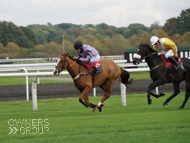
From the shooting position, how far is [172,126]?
17.8 feet

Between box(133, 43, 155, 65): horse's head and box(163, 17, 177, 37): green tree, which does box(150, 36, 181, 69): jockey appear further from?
box(163, 17, 177, 37): green tree

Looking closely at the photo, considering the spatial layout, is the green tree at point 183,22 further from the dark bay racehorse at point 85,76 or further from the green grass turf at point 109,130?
the green grass turf at point 109,130

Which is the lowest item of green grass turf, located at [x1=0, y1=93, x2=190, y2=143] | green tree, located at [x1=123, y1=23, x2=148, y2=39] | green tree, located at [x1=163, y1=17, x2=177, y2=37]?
green grass turf, located at [x1=0, y1=93, x2=190, y2=143]

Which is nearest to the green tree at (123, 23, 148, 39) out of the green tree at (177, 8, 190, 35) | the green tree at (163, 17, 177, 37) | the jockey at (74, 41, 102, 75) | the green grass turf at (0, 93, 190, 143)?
the green tree at (177, 8, 190, 35)

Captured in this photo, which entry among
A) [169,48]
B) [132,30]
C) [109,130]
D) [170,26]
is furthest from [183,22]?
[109,130]

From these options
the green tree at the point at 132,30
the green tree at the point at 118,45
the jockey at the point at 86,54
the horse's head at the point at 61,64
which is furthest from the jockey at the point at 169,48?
the green tree at the point at 132,30

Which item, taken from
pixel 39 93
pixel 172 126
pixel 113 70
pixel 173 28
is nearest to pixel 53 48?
pixel 173 28

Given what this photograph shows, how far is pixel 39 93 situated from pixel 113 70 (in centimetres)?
439

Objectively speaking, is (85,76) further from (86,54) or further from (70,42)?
(70,42)

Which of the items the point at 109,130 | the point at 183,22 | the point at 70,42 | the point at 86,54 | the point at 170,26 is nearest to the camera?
the point at 109,130

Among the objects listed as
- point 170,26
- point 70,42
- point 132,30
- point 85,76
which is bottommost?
point 85,76

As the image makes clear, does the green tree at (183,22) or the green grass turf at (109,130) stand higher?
the green tree at (183,22)

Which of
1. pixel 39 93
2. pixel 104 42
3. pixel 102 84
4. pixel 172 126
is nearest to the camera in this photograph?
pixel 172 126

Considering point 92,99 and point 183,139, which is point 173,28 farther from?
point 183,139
